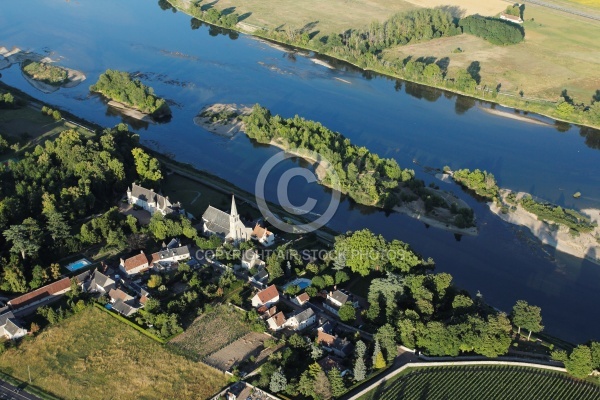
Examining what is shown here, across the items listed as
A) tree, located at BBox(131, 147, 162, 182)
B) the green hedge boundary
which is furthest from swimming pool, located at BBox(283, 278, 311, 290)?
tree, located at BBox(131, 147, 162, 182)

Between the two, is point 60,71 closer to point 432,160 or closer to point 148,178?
point 148,178

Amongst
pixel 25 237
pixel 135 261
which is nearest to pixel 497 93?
pixel 135 261

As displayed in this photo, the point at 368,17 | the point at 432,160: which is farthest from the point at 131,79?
the point at 368,17

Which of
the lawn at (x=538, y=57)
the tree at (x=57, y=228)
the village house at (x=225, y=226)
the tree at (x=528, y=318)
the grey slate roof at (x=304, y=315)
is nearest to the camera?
the tree at (x=528, y=318)

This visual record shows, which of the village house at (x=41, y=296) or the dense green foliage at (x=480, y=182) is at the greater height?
the dense green foliage at (x=480, y=182)

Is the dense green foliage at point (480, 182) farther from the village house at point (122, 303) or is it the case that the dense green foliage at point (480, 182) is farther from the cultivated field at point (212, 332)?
the village house at point (122, 303)
